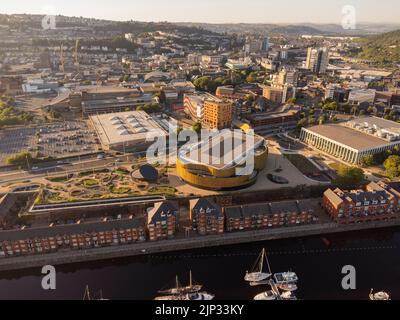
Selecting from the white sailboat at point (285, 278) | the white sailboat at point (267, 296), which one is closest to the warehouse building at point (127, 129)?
the white sailboat at point (285, 278)

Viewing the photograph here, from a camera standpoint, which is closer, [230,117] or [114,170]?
[114,170]

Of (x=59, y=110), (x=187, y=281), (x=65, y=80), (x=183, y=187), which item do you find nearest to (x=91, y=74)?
(x=65, y=80)

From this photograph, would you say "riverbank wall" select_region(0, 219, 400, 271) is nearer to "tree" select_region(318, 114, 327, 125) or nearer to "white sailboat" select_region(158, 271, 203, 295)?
"white sailboat" select_region(158, 271, 203, 295)

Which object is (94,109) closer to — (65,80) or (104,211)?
(65,80)

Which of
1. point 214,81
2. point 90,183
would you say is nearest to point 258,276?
point 90,183

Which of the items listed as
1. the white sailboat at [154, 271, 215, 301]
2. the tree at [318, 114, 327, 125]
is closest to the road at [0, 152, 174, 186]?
the white sailboat at [154, 271, 215, 301]

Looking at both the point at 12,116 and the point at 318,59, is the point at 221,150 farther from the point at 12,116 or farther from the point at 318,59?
the point at 318,59

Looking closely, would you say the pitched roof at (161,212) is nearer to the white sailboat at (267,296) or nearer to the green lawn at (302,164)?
the white sailboat at (267,296)
